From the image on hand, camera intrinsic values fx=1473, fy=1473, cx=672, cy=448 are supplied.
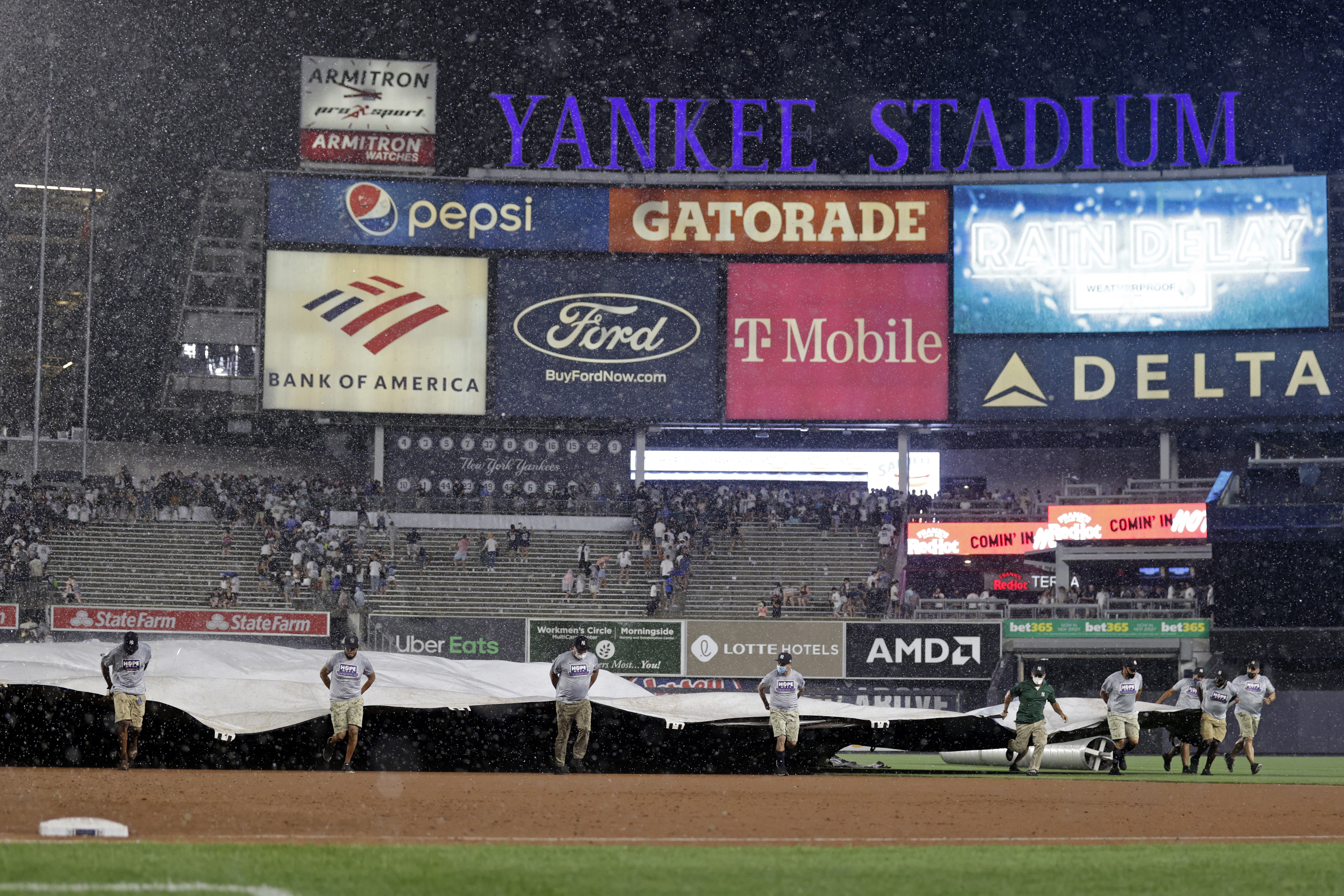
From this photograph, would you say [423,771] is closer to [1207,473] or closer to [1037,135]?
[1207,473]

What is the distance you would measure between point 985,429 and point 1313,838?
40.9 m

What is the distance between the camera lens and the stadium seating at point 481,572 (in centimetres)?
4169

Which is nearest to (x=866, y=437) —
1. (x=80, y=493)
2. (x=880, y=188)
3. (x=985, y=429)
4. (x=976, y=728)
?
(x=985, y=429)

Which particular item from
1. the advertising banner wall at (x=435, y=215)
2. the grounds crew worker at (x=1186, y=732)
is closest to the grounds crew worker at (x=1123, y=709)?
the grounds crew worker at (x=1186, y=732)

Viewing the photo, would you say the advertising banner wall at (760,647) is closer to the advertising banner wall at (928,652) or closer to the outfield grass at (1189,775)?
the advertising banner wall at (928,652)

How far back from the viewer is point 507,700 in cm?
1883

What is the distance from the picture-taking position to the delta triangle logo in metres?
49.7

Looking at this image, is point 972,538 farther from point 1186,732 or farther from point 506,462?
point 1186,732

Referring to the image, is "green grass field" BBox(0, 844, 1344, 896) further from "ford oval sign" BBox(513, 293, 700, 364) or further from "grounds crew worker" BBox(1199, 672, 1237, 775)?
"ford oval sign" BBox(513, 293, 700, 364)

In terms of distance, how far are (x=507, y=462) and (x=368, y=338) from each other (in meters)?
6.56

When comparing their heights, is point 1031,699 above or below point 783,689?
below

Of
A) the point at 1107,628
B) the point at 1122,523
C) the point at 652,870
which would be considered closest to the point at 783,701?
the point at 652,870

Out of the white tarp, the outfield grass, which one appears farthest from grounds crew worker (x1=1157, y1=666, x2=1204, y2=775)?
the white tarp

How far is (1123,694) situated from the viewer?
21.4 metres
